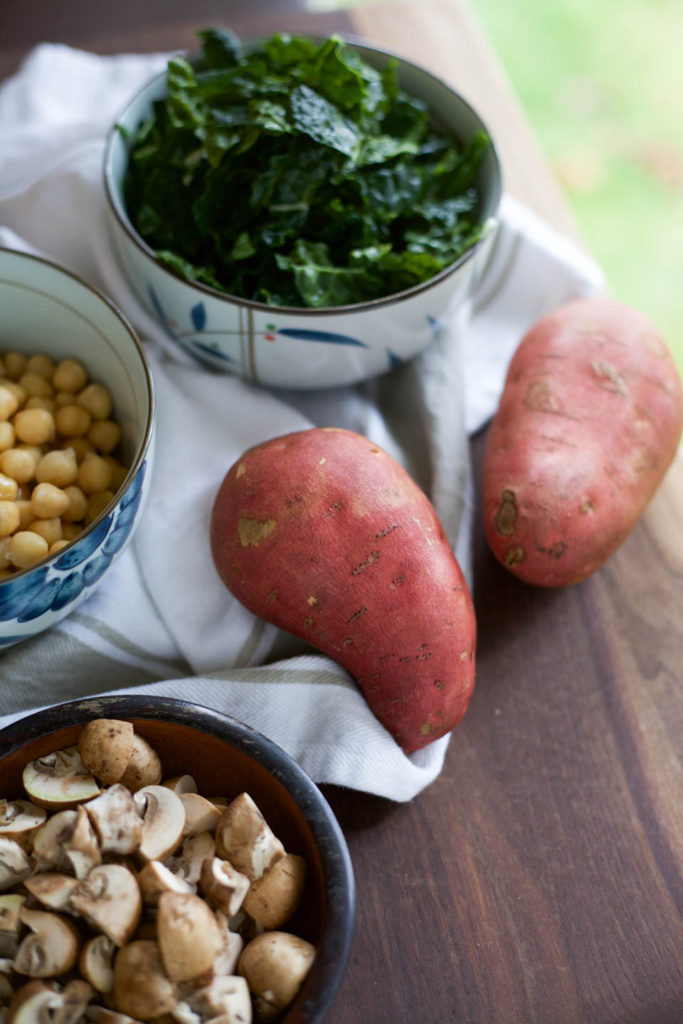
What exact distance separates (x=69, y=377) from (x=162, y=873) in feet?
1.54

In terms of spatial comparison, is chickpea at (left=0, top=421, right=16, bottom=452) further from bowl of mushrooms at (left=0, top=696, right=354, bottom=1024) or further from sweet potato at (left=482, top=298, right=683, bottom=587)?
sweet potato at (left=482, top=298, right=683, bottom=587)

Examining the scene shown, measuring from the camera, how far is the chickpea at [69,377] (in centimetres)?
85

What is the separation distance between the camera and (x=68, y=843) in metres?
0.59

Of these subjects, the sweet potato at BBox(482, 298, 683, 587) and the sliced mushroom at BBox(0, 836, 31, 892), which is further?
the sweet potato at BBox(482, 298, 683, 587)

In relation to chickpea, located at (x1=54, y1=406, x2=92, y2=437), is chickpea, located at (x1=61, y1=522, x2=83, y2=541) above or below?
below

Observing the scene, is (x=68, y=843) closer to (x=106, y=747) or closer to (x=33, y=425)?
(x=106, y=747)

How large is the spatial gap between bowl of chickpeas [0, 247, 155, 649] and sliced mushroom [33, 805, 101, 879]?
0.16 metres

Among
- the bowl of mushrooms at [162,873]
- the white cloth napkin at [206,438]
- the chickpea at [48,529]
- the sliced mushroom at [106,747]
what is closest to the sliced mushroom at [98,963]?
the bowl of mushrooms at [162,873]

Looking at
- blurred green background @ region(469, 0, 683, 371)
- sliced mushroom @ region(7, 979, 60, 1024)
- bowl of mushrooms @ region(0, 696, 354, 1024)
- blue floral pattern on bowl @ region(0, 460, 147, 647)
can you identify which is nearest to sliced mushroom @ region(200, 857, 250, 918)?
bowl of mushrooms @ region(0, 696, 354, 1024)

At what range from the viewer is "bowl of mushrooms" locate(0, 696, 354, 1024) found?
55cm

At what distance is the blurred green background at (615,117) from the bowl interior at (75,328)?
1.35m

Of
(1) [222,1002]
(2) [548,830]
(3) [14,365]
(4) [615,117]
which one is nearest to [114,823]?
(1) [222,1002]

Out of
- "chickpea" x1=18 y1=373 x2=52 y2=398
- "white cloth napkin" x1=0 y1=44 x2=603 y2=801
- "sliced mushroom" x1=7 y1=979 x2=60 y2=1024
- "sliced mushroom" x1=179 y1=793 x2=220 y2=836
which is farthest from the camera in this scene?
"chickpea" x1=18 y1=373 x2=52 y2=398

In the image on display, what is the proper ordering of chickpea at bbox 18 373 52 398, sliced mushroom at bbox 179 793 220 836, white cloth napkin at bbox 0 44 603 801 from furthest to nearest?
chickpea at bbox 18 373 52 398 → white cloth napkin at bbox 0 44 603 801 → sliced mushroom at bbox 179 793 220 836
